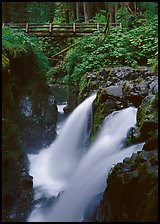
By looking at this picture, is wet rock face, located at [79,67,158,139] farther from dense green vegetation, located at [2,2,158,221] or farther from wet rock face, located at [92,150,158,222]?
wet rock face, located at [92,150,158,222]

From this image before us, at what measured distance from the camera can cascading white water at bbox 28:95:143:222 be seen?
18.7 feet

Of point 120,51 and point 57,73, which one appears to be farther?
point 57,73

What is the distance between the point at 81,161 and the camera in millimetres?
7703

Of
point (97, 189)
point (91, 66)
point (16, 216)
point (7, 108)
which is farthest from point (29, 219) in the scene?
point (91, 66)

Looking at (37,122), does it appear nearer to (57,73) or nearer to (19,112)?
(19,112)

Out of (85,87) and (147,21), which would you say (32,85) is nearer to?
(85,87)

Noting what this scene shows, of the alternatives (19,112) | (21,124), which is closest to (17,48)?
(19,112)

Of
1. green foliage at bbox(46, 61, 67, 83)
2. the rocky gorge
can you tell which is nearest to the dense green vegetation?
the rocky gorge

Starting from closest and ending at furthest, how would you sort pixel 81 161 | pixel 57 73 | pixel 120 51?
1. pixel 81 161
2. pixel 120 51
3. pixel 57 73

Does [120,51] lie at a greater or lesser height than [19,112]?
greater

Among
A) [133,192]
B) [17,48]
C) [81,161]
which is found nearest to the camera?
[133,192]

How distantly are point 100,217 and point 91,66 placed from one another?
26.1ft

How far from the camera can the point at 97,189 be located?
552 cm

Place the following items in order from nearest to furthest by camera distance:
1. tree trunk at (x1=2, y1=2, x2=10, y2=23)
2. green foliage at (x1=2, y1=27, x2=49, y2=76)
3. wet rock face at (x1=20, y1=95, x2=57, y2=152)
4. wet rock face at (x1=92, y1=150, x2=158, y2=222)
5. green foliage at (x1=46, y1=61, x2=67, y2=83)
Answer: wet rock face at (x1=92, y1=150, x2=158, y2=222)
green foliage at (x1=2, y1=27, x2=49, y2=76)
wet rock face at (x1=20, y1=95, x2=57, y2=152)
green foliage at (x1=46, y1=61, x2=67, y2=83)
tree trunk at (x1=2, y1=2, x2=10, y2=23)
